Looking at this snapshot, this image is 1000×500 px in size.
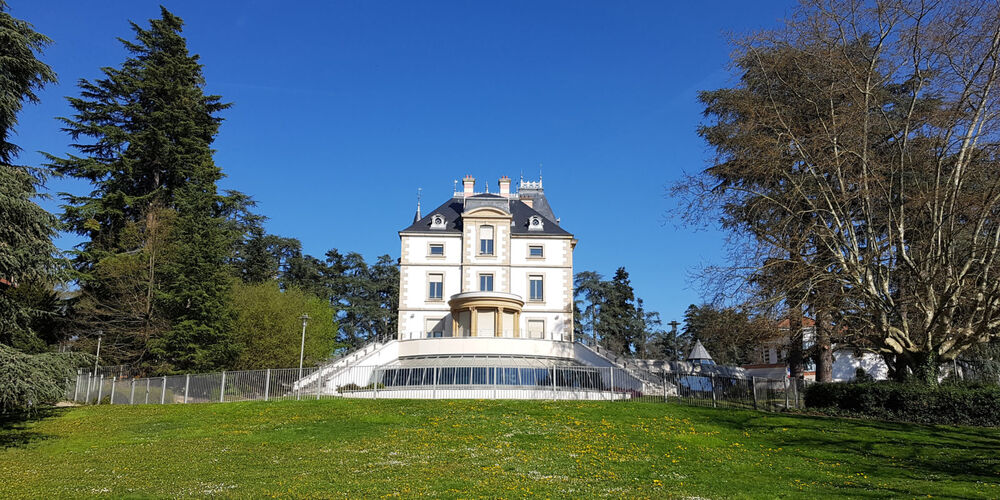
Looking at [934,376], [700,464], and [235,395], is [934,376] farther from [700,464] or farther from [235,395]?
[235,395]

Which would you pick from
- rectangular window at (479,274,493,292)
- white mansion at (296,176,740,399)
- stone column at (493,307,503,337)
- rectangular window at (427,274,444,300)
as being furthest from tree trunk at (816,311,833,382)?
rectangular window at (427,274,444,300)

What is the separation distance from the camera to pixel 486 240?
152 ft

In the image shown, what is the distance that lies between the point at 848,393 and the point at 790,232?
5558 mm

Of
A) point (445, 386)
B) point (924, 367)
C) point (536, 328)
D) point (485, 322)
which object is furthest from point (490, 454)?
point (536, 328)

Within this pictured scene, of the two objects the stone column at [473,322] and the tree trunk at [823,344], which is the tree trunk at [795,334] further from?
the stone column at [473,322]

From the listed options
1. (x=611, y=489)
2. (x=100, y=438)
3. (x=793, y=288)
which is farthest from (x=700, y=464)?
(x=100, y=438)

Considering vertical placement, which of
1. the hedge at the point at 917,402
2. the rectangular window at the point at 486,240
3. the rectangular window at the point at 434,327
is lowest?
the hedge at the point at 917,402

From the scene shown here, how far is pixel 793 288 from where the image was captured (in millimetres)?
20688

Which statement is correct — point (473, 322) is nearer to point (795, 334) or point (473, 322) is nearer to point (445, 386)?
point (445, 386)

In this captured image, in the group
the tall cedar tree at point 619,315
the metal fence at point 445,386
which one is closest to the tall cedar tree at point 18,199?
the metal fence at point 445,386

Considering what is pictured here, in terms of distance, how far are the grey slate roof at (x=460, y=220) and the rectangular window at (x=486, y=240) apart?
5.17 ft

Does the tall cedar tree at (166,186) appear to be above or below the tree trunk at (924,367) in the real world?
above

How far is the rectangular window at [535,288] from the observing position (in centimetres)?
4559

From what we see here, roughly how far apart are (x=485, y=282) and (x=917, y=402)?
29023 mm
